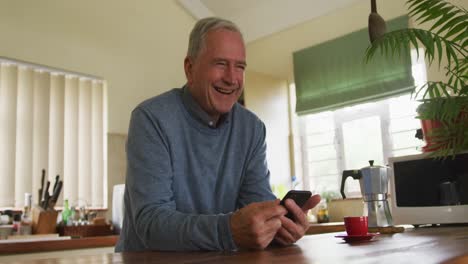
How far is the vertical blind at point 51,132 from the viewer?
3.37m

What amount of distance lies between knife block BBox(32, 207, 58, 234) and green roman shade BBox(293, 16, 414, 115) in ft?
7.38

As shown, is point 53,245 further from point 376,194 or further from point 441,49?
point 441,49

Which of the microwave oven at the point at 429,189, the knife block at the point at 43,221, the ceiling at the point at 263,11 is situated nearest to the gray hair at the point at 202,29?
the microwave oven at the point at 429,189

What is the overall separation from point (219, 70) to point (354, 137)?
303 centimetres

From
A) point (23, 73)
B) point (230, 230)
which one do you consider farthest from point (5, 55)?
point (230, 230)

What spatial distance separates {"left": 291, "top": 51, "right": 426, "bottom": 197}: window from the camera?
12.5ft

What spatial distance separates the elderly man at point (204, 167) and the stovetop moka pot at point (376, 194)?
0.39m

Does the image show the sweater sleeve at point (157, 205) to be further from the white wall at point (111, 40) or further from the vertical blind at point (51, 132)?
the white wall at point (111, 40)

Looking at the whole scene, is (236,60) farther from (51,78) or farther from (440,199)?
(51,78)

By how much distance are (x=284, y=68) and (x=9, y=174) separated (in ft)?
8.30

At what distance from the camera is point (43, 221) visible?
3088 mm

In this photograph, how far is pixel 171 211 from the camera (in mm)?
1052

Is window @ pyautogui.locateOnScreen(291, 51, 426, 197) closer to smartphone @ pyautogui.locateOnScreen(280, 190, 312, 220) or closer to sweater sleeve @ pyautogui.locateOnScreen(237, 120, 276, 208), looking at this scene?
sweater sleeve @ pyautogui.locateOnScreen(237, 120, 276, 208)

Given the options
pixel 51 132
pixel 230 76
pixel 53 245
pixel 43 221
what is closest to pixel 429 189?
pixel 230 76
